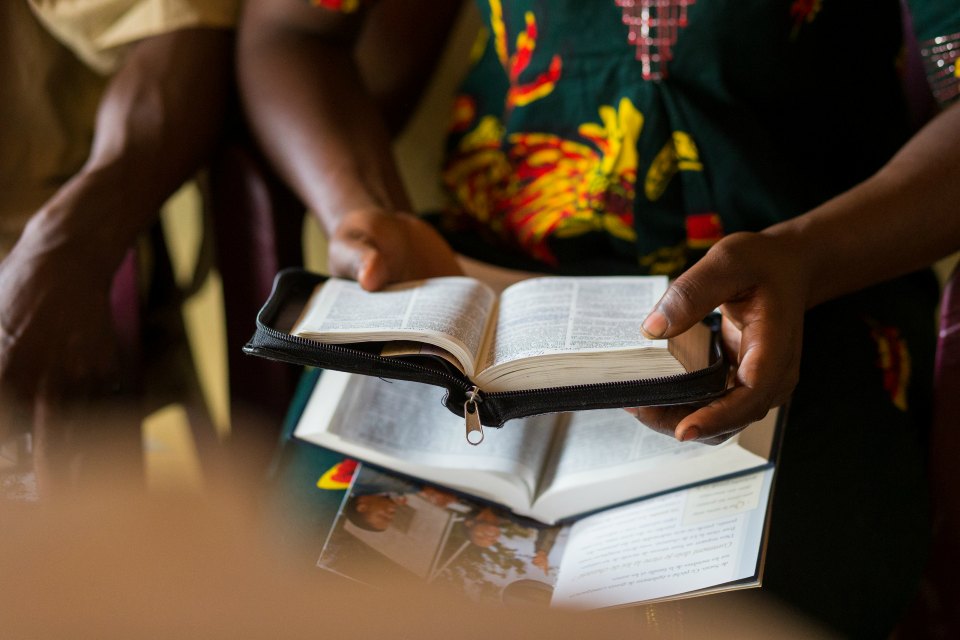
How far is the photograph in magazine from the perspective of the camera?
70cm

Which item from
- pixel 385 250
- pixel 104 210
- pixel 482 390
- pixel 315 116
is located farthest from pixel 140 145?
pixel 482 390

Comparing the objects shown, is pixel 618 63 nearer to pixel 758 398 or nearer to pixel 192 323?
pixel 758 398

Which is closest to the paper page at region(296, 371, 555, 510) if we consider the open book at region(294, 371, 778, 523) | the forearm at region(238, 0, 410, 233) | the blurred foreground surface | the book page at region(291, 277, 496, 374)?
the open book at region(294, 371, 778, 523)

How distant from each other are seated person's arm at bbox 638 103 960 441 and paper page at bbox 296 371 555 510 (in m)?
0.14

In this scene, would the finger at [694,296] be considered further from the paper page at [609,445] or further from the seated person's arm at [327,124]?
the seated person's arm at [327,124]

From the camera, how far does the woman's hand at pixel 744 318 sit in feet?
2.07

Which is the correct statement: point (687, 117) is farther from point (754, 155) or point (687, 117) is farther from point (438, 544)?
point (438, 544)

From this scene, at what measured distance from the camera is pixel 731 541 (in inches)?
25.9

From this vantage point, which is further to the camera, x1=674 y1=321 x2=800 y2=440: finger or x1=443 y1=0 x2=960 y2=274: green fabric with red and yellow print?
x1=443 y1=0 x2=960 y2=274: green fabric with red and yellow print

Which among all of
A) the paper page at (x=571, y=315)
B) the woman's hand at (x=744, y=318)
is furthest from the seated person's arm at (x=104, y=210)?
the woman's hand at (x=744, y=318)

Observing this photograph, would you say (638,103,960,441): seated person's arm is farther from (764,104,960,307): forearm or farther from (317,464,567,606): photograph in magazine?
(317,464,567,606): photograph in magazine

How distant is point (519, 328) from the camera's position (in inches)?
27.4

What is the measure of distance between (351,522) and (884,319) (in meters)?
0.60

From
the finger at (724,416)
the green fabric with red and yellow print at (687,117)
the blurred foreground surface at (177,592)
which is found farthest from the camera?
the green fabric with red and yellow print at (687,117)
